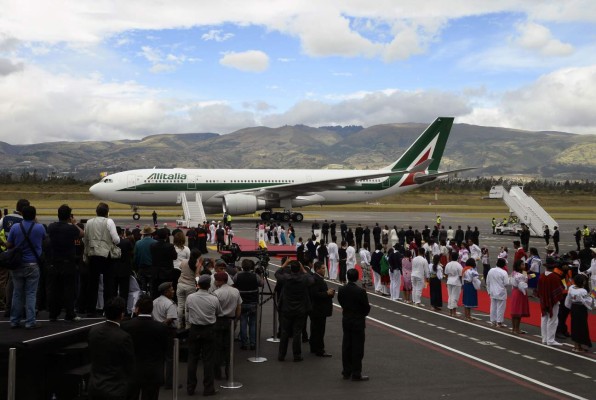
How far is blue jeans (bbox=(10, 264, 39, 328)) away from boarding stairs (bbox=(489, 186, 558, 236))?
1416 inches

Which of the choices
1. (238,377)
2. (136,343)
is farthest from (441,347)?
(136,343)

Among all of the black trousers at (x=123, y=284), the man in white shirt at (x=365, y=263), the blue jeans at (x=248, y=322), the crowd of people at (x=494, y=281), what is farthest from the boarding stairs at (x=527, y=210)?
the black trousers at (x=123, y=284)

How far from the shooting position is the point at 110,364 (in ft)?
18.3

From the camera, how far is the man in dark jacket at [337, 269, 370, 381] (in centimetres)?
885

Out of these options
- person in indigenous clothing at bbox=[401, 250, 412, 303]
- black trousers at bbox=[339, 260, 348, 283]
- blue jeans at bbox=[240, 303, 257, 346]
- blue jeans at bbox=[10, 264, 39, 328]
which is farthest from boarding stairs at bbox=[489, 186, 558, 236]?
blue jeans at bbox=[10, 264, 39, 328]

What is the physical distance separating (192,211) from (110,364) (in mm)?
33570

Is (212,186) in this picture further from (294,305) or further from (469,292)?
(294,305)

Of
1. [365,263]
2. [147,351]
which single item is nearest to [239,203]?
[365,263]

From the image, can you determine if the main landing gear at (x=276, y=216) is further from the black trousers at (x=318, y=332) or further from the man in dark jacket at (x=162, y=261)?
the man in dark jacket at (x=162, y=261)

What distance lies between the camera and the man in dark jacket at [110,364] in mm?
5551

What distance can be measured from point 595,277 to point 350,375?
1136 cm

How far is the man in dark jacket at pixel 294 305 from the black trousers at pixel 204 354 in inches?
72.8

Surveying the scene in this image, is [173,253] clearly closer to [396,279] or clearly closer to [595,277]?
[396,279]

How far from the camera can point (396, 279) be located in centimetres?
1661
